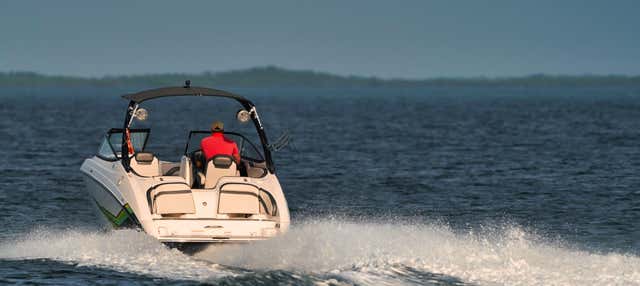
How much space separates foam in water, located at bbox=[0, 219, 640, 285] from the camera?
13594 millimetres

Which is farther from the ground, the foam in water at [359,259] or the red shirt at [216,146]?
the red shirt at [216,146]

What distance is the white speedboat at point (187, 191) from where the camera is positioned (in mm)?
15297

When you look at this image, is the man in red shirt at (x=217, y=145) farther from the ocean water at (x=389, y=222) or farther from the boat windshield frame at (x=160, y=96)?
the ocean water at (x=389, y=222)

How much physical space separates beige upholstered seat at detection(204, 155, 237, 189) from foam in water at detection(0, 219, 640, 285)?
71.9 inches

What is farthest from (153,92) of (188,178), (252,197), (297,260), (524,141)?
(524,141)

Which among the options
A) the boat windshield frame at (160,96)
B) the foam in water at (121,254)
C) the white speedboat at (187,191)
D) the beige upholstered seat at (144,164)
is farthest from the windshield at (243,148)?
the foam in water at (121,254)

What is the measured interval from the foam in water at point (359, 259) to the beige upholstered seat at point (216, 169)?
71.9 inches

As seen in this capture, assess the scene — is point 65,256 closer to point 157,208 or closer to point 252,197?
point 157,208

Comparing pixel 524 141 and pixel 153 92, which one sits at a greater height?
pixel 153 92

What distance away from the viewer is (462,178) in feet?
94.4

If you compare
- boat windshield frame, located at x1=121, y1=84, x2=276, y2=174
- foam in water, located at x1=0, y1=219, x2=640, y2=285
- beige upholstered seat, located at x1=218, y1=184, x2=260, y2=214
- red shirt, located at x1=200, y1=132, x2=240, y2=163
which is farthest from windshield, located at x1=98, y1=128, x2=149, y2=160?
beige upholstered seat, located at x1=218, y1=184, x2=260, y2=214

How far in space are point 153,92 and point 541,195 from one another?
11.3 meters

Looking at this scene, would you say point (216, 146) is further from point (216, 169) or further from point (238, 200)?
point (238, 200)

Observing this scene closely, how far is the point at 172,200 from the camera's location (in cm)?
1588
